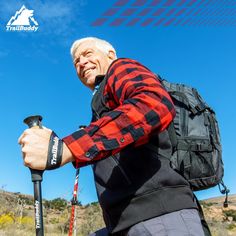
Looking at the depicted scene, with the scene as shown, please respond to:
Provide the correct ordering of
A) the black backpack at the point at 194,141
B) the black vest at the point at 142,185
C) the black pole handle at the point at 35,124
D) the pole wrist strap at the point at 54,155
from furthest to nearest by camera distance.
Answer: the black backpack at the point at 194,141, the black vest at the point at 142,185, the black pole handle at the point at 35,124, the pole wrist strap at the point at 54,155

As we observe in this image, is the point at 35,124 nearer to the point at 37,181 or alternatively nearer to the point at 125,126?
the point at 37,181

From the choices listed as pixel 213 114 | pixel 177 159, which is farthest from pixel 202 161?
pixel 213 114

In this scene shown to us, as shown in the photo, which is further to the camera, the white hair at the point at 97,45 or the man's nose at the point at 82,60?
the white hair at the point at 97,45

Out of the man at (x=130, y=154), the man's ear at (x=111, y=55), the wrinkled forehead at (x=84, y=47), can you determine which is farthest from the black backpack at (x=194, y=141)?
the wrinkled forehead at (x=84, y=47)

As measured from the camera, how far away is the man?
2137 millimetres

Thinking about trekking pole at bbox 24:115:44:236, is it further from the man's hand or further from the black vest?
the black vest

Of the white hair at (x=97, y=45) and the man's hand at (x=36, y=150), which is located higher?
the white hair at (x=97, y=45)

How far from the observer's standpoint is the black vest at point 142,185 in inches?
102

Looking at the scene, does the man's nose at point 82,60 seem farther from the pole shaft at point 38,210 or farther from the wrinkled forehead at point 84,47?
the pole shaft at point 38,210

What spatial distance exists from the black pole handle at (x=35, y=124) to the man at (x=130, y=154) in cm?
12

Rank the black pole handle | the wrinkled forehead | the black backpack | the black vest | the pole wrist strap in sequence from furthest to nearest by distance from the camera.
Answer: the wrinkled forehead < the black backpack < the black vest < the black pole handle < the pole wrist strap

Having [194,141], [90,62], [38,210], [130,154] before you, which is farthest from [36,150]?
[90,62]

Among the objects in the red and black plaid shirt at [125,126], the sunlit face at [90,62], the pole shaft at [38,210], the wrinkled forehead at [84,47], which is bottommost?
the pole shaft at [38,210]

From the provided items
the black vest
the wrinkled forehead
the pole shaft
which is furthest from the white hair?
the pole shaft
